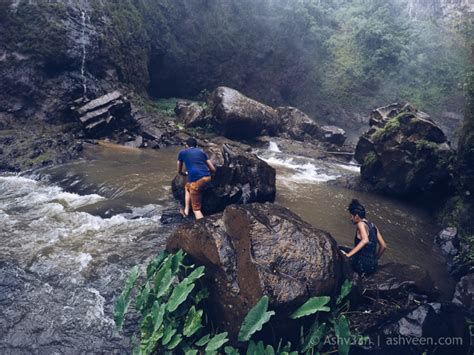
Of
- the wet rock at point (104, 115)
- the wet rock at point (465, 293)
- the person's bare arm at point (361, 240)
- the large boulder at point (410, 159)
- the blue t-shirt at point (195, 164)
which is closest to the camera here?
the person's bare arm at point (361, 240)

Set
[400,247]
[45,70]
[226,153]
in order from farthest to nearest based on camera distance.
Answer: [45,70]
[226,153]
[400,247]

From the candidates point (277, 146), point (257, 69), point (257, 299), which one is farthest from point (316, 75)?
point (257, 299)

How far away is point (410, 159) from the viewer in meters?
12.3

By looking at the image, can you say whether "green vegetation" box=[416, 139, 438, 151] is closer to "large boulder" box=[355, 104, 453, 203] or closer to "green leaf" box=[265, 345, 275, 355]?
"large boulder" box=[355, 104, 453, 203]

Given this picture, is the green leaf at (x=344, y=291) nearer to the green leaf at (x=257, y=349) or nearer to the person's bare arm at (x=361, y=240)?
the person's bare arm at (x=361, y=240)

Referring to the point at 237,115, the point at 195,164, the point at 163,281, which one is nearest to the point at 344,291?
the point at 163,281

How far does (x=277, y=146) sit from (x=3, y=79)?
13.5 meters

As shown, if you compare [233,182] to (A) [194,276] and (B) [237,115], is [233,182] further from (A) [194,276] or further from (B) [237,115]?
(B) [237,115]

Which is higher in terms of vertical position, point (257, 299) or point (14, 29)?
point (14, 29)

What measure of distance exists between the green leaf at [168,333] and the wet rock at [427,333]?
2.67 metres

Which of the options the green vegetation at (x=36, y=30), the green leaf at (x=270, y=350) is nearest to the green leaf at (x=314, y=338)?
the green leaf at (x=270, y=350)

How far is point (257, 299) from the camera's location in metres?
4.41

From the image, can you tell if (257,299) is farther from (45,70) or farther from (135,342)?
(45,70)

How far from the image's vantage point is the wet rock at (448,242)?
8680 mm
